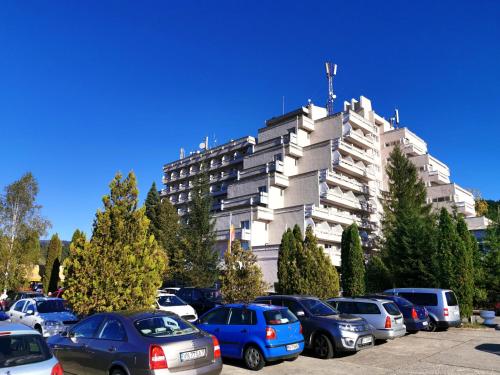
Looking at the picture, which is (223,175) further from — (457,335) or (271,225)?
(457,335)

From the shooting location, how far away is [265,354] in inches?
379

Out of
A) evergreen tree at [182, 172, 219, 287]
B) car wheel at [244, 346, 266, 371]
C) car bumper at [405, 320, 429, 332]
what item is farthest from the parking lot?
evergreen tree at [182, 172, 219, 287]

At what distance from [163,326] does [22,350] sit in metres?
2.47

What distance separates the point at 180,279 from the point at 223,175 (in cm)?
2969

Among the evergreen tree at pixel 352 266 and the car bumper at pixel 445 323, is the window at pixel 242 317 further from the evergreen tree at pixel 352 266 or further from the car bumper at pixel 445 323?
the evergreen tree at pixel 352 266

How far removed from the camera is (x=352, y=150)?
50625 mm

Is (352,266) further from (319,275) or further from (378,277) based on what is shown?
(378,277)

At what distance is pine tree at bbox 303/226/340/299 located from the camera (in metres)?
22.8

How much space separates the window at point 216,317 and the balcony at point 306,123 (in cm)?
4334

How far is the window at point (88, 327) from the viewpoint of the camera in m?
7.95

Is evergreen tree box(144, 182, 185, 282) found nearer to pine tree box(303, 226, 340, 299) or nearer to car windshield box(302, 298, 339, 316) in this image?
pine tree box(303, 226, 340, 299)

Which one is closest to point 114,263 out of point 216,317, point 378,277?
point 216,317

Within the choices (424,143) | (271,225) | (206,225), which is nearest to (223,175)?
(271,225)

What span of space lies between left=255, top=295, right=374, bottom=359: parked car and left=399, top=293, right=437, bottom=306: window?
24.5 feet
